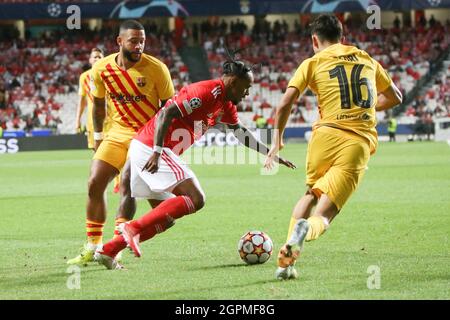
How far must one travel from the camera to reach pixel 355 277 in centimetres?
780

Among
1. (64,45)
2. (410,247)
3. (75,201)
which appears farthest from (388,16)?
(410,247)

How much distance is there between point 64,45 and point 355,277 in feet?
144

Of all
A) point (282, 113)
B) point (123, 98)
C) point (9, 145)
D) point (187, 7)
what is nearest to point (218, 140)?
point (9, 145)

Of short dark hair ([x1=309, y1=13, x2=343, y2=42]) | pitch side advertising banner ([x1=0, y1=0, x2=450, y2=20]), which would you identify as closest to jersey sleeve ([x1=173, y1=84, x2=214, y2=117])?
short dark hair ([x1=309, y1=13, x2=343, y2=42])

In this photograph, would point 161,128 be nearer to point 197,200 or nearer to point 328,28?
point 197,200

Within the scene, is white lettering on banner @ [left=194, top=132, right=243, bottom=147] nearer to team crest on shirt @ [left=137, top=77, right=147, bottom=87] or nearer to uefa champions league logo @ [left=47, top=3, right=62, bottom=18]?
uefa champions league logo @ [left=47, top=3, right=62, bottom=18]

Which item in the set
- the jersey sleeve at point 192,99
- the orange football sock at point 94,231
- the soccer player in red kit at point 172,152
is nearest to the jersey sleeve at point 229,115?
the soccer player in red kit at point 172,152

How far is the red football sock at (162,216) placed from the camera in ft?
26.3

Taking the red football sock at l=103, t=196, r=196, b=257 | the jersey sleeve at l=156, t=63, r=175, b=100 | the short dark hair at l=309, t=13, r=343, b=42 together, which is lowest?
the red football sock at l=103, t=196, r=196, b=257

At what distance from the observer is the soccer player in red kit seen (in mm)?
8023

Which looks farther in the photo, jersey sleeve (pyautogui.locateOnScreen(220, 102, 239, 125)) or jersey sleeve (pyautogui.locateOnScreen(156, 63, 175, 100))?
jersey sleeve (pyautogui.locateOnScreen(156, 63, 175, 100))

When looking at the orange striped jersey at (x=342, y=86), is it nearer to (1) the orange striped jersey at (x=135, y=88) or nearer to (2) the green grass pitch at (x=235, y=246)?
(2) the green grass pitch at (x=235, y=246)

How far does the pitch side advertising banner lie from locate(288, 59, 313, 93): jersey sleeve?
38.2 m

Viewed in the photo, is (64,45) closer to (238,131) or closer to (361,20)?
(361,20)
